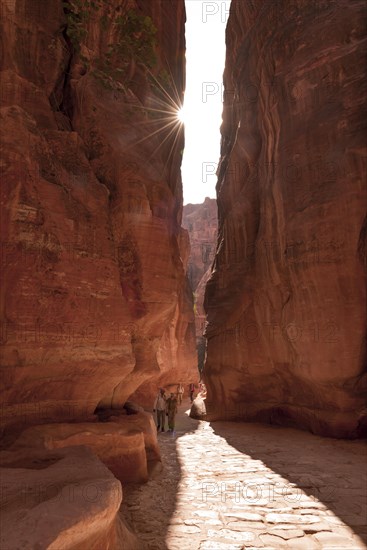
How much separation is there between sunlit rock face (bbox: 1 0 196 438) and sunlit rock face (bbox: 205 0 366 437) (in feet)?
16.0

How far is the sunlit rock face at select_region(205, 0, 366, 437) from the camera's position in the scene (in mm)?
11078

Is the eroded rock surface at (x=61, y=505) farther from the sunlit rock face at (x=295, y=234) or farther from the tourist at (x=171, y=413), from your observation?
the sunlit rock face at (x=295, y=234)

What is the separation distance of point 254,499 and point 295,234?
8.30 m

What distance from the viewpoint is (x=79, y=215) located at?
21.9ft

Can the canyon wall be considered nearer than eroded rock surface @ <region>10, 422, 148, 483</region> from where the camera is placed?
No

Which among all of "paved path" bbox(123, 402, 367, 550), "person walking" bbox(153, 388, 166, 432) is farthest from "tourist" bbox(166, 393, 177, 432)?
"paved path" bbox(123, 402, 367, 550)

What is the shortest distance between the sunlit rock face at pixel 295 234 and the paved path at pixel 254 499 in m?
2.51

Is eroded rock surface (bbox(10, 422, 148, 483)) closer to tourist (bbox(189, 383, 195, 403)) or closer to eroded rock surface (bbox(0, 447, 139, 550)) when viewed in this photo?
eroded rock surface (bbox(0, 447, 139, 550))

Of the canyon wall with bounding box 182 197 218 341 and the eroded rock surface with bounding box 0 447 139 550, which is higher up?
the canyon wall with bounding box 182 197 218 341

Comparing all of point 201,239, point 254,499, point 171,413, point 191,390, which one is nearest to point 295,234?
point 171,413

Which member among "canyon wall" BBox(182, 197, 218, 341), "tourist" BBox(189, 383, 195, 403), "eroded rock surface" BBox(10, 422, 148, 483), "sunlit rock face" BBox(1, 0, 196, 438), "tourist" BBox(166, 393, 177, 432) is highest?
"canyon wall" BBox(182, 197, 218, 341)

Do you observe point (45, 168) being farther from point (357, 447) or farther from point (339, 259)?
point (357, 447)

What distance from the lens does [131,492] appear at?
6043 millimetres

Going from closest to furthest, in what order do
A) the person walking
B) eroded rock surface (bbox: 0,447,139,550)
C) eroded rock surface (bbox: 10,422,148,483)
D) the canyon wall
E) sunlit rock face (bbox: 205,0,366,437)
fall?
eroded rock surface (bbox: 0,447,139,550)
eroded rock surface (bbox: 10,422,148,483)
sunlit rock face (bbox: 205,0,366,437)
the person walking
the canyon wall
